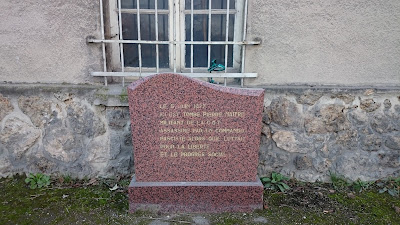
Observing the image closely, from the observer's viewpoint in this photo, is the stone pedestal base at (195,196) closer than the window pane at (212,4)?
Yes

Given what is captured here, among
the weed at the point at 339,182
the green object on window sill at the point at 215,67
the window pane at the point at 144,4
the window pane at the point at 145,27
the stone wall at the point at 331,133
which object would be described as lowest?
the weed at the point at 339,182

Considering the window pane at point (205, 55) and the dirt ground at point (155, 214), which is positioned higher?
the window pane at point (205, 55)

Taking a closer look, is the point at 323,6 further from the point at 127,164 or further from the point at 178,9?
the point at 127,164

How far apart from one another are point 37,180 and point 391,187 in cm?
362

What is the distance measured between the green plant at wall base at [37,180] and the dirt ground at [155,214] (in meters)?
0.05

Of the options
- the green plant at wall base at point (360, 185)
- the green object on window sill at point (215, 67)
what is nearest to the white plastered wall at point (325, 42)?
the green object on window sill at point (215, 67)

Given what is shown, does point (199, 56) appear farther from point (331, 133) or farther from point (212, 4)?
point (331, 133)

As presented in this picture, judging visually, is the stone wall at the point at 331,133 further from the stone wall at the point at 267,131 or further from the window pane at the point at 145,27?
the window pane at the point at 145,27

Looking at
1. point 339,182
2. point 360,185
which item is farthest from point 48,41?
point 360,185

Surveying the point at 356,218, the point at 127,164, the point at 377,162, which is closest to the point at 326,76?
the point at 377,162

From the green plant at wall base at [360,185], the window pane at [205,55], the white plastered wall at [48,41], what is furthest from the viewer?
the window pane at [205,55]

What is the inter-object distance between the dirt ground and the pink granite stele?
124mm

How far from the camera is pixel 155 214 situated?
2.56 metres

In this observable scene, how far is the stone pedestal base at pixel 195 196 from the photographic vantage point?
2.54 metres
